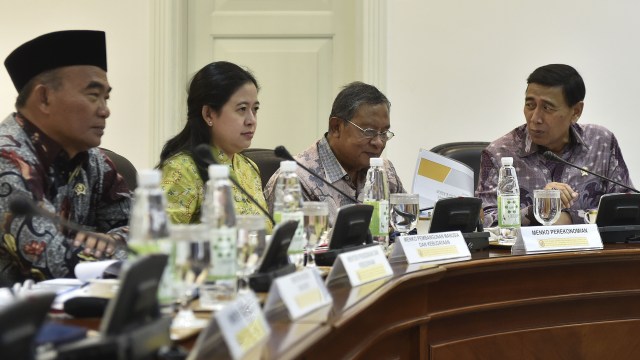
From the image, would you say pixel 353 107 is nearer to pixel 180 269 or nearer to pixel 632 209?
pixel 632 209

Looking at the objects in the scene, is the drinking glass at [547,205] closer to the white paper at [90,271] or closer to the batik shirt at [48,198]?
the batik shirt at [48,198]

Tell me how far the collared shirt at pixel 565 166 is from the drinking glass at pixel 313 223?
4.07 feet

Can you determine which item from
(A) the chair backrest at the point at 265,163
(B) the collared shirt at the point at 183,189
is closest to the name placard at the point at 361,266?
(B) the collared shirt at the point at 183,189

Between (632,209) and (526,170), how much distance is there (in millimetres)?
642

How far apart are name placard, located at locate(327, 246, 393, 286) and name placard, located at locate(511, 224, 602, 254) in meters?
0.58

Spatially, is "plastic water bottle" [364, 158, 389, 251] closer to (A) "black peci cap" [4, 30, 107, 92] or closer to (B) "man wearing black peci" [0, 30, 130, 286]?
(B) "man wearing black peci" [0, 30, 130, 286]

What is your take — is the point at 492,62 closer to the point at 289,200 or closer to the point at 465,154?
the point at 465,154

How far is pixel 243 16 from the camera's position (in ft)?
13.6

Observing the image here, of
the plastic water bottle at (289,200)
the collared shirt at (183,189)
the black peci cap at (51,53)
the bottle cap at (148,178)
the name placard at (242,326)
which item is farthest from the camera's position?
the collared shirt at (183,189)

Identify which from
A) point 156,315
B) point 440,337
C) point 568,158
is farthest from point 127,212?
point 568,158

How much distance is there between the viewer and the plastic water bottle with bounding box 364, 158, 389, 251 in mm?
2189

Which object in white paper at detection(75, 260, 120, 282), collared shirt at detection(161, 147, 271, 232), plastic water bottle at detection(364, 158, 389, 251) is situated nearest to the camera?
white paper at detection(75, 260, 120, 282)

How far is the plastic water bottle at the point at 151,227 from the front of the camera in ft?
3.96

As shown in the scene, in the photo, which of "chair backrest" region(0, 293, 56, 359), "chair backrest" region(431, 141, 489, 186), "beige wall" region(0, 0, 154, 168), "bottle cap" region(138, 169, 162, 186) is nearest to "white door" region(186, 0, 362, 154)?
"beige wall" region(0, 0, 154, 168)
